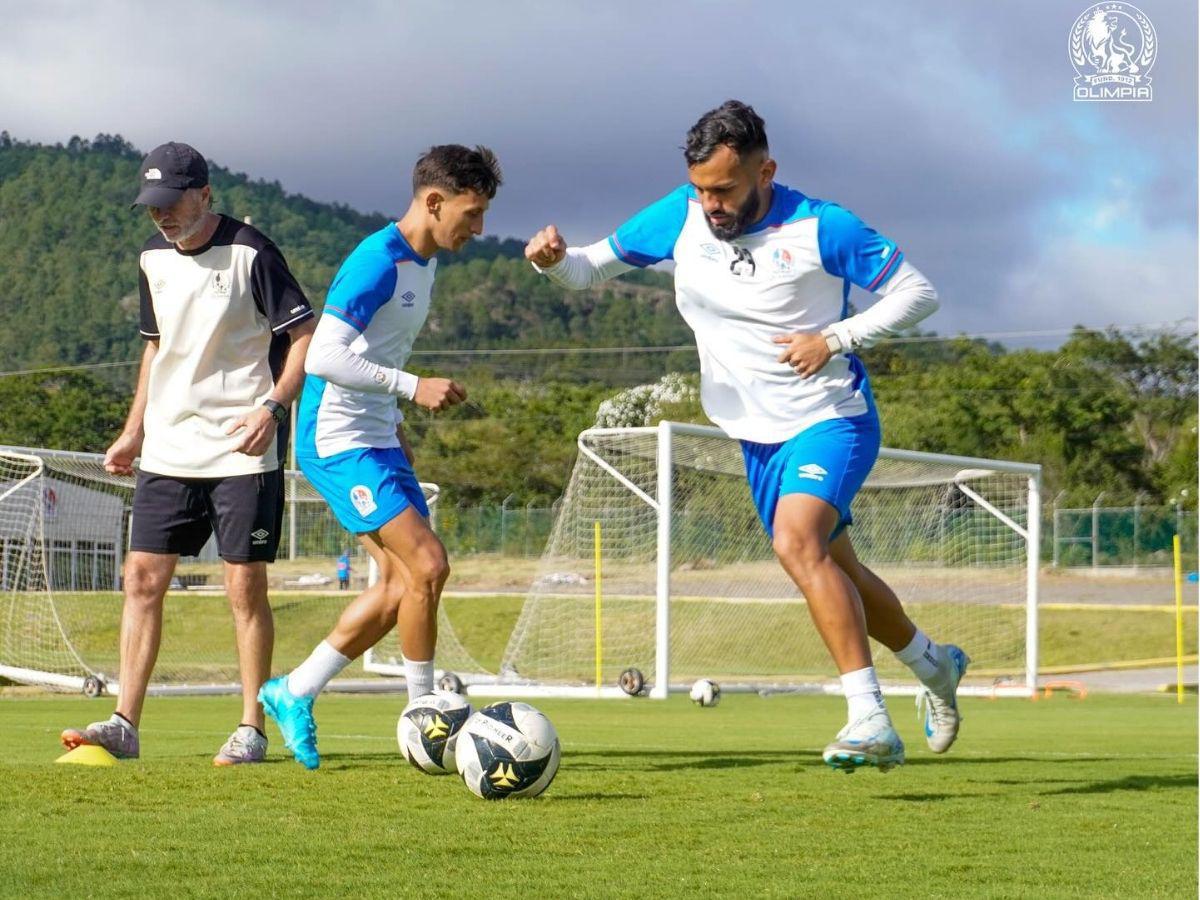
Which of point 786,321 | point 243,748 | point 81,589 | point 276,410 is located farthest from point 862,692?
point 81,589

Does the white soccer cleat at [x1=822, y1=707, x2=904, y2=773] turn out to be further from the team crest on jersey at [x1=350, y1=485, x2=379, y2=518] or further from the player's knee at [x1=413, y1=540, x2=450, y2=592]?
the team crest on jersey at [x1=350, y1=485, x2=379, y2=518]

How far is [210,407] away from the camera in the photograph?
256 inches

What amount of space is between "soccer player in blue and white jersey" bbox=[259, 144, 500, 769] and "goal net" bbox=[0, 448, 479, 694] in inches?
325

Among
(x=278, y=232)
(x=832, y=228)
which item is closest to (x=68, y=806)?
(x=832, y=228)

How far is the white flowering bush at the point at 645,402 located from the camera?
85562 mm

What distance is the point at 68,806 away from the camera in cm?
473

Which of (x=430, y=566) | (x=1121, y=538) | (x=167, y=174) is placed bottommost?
(x=1121, y=538)

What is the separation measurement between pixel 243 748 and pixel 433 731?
Result: 90 centimetres

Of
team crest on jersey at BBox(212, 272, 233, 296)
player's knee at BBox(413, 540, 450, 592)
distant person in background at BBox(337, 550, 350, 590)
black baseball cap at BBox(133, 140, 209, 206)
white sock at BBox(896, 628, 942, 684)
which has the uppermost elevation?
black baseball cap at BBox(133, 140, 209, 206)

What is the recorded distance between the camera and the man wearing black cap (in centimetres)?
646

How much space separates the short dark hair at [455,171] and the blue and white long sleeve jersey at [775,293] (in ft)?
2.12

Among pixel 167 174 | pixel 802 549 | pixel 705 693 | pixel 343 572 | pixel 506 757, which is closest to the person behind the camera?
pixel 506 757

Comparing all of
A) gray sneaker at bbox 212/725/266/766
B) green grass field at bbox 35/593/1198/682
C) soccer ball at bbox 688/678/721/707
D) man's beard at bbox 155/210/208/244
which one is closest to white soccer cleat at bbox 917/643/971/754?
gray sneaker at bbox 212/725/266/766

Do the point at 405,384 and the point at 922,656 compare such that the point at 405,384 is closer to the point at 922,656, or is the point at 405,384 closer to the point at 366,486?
the point at 366,486
